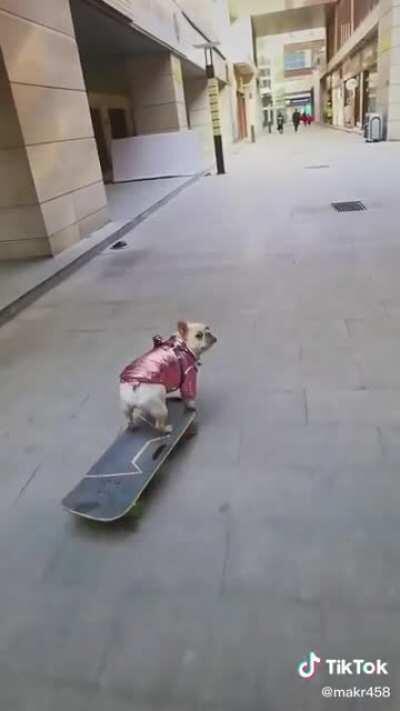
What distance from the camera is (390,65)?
17.8 m

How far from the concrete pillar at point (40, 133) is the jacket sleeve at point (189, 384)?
13.2 ft

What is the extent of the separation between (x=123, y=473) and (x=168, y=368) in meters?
0.51

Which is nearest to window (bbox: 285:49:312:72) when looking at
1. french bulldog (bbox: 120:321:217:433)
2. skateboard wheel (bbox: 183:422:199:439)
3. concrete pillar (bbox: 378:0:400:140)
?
concrete pillar (bbox: 378:0:400:140)

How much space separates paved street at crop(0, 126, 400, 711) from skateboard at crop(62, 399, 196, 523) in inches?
3.4

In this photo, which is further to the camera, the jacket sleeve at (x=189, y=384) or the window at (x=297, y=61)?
the window at (x=297, y=61)

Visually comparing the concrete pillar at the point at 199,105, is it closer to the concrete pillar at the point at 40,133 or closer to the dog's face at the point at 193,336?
the concrete pillar at the point at 40,133

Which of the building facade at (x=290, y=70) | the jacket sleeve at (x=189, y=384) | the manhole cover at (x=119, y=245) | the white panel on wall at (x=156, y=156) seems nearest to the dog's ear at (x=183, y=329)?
the jacket sleeve at (x=189, y=384)

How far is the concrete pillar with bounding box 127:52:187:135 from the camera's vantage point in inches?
522

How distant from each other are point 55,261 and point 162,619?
4.78 meters

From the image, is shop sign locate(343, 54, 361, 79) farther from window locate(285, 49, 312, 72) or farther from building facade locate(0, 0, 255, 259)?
window locate(285, 49, 312, 72)

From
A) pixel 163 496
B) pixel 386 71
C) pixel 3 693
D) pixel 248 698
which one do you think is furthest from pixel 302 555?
pixel 386 71

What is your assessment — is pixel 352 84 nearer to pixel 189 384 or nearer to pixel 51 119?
pixel 51 119

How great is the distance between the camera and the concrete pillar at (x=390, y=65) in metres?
17.2

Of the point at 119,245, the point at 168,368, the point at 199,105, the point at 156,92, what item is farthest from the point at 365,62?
the point at 168,368
